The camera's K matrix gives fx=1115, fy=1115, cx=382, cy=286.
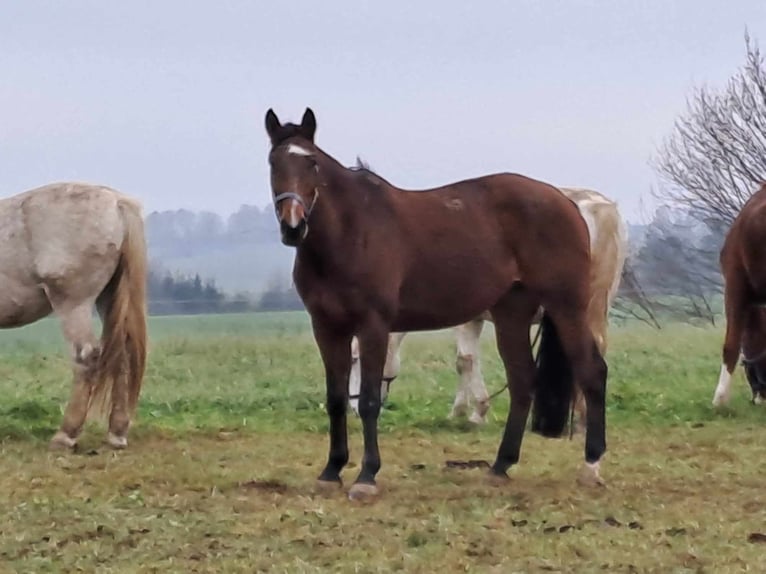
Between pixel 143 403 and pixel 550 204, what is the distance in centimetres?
555

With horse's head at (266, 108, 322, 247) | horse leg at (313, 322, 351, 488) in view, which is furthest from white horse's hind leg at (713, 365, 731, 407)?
horse's head at (266, 108, 322, 247)

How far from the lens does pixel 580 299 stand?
6.58m

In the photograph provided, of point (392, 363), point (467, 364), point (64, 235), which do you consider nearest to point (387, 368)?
point (392, 363)

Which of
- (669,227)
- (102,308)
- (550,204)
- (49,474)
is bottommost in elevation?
(49,474)

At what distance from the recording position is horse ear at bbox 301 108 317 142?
19.7 ft

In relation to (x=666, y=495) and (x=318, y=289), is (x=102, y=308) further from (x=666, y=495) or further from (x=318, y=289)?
(x=666, y=495)

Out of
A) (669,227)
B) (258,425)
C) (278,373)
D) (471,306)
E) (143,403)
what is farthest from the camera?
(669,227)

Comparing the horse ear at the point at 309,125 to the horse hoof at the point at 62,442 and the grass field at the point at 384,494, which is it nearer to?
the grass field at the point at 384,494

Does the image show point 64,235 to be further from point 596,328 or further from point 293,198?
point 596,328

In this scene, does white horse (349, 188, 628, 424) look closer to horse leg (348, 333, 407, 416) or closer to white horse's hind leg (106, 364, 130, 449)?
horse leg (348, 333, 407, 416)

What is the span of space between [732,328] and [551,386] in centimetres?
334

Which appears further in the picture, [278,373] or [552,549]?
[278,373]

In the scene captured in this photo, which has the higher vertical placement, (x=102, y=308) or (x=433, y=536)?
A: (x=102, y=308)

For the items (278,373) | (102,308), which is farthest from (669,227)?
(102,308)
